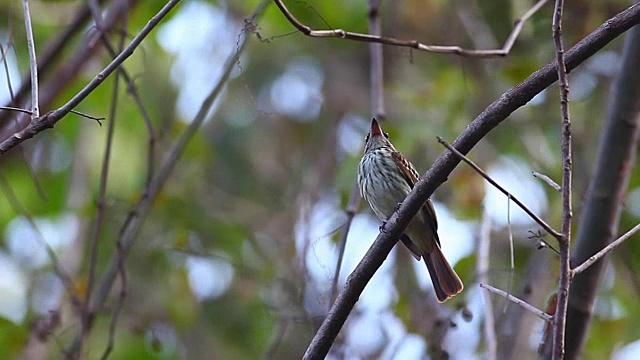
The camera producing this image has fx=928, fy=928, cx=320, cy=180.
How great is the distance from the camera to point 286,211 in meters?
7.05

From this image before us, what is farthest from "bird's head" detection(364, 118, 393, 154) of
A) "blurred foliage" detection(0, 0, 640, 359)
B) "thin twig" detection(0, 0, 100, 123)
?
"thin twig" detection(0, 0, 100, 123)

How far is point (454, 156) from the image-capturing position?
8.14 feet

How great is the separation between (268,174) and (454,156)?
552cm

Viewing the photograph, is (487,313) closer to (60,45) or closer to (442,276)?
(442,276)

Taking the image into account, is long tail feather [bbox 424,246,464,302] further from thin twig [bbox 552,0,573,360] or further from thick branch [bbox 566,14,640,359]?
thin twig [bbox 552,0,573,360]

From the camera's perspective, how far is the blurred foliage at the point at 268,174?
17.5 ft

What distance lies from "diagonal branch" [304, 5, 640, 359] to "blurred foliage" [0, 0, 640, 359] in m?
1.69

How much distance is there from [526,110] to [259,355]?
2482mm

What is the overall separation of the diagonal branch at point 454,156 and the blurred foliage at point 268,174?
1.69 meters

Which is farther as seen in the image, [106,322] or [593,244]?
[106,322]

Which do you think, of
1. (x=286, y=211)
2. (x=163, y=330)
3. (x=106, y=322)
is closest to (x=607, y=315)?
(x=286, y=211)

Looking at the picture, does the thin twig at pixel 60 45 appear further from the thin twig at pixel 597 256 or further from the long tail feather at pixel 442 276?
the thin twig at pixel 597 256

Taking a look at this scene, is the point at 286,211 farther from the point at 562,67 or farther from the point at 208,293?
the point at 562,67

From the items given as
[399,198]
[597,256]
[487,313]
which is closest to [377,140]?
[399,198]
